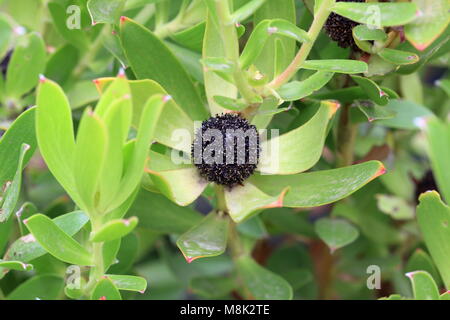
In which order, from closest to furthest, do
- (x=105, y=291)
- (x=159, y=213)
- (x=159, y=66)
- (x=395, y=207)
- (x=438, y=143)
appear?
1. (x=438, y=143)
2. (x=105, y=291)
3. (x=159, y=66)
4. (x=159, y=213)
5. (x=395, y=207)

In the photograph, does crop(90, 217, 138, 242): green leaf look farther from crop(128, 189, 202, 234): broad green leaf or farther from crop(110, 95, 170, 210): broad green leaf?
crop(128, 189, 202, 234): broad green leaf

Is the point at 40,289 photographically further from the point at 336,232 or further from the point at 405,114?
the point at 405,114

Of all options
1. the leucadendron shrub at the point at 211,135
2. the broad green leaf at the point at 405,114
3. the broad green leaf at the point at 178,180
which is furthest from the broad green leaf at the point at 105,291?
the broad green leaf at the point at 405,114

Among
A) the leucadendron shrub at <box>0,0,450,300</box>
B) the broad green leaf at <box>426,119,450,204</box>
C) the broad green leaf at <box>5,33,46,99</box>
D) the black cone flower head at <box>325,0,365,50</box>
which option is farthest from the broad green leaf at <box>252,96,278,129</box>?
the broad green leaf at <box>5,33,46,99</box>

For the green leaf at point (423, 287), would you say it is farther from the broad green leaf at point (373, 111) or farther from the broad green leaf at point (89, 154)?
the broad green leaf at point (89, 154)

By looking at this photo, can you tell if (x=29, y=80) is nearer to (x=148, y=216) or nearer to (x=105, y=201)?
(x=148, y=216)

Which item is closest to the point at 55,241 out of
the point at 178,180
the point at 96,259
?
the point at 96,259
